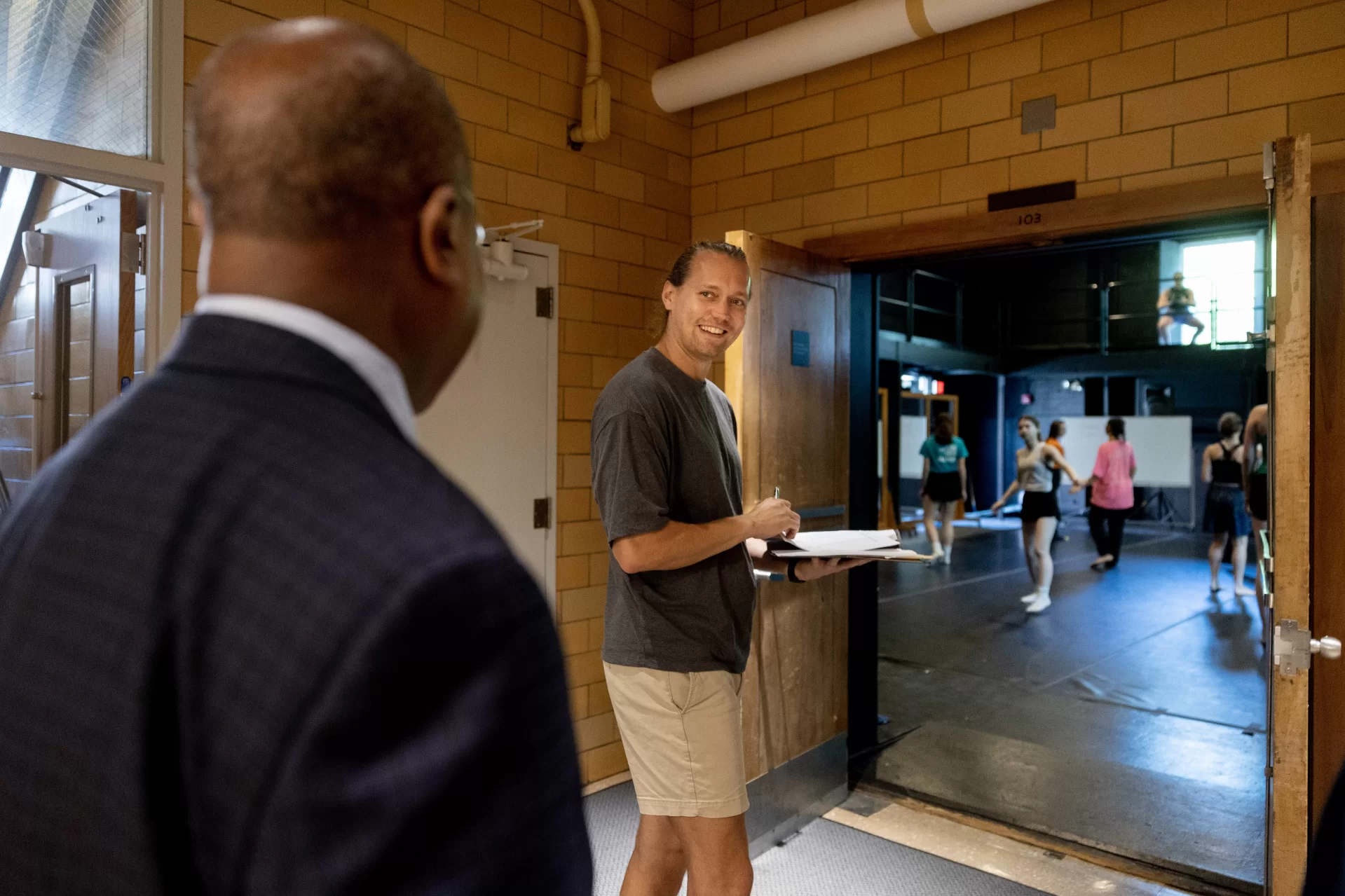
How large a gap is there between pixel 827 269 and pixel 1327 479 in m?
1.86

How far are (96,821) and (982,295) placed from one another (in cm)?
1700

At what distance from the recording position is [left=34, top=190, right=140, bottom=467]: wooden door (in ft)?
8.65

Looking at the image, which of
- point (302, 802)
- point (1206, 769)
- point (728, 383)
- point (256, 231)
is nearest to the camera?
point (302, 802)

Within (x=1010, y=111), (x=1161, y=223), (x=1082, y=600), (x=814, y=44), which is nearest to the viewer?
(x=1161, y=223)

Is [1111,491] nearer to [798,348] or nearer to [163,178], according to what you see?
[798,348]

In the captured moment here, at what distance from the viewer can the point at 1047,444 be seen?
7793 mm

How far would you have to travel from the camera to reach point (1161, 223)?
3.00 meters

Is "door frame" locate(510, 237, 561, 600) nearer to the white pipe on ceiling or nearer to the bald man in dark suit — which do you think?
the white pipe on ceiling

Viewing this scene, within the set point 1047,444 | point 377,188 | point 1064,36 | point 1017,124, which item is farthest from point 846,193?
point 1047,444

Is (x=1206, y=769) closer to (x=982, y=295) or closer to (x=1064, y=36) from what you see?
(x=1064, y=36)

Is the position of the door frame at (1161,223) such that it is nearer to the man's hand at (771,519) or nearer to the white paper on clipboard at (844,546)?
the white paper on clipboard at (844,546)

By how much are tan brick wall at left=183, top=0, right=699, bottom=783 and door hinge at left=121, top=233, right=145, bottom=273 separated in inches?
43.5

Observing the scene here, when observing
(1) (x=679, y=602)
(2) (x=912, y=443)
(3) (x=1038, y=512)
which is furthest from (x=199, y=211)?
(2) (x=912, y=443)

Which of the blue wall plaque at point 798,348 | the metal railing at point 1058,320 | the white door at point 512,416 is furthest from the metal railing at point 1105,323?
the white door at point 512,416
